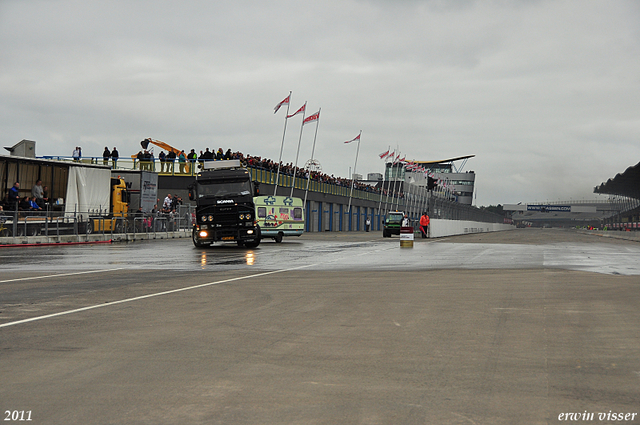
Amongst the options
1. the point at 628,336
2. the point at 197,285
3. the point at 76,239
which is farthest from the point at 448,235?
the point at 628,336

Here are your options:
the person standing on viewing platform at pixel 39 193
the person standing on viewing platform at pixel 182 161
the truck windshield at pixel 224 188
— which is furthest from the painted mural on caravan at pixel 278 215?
the person standing on viewing platform at pixel 182 161

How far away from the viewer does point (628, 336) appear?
7289mm

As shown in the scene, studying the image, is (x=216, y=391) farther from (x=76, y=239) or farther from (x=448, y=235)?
(x=448, y=235)

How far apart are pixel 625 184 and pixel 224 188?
67546 millimetres

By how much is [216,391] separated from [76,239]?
28.0 meters

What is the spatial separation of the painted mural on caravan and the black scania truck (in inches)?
269

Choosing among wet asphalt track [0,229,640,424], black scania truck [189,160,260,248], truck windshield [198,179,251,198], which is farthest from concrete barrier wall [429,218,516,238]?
wet asphalt track [0,229,640,424]

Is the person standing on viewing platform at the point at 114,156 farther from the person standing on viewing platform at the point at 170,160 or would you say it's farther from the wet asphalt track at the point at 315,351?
the wet asphalt track at the point at 315,351

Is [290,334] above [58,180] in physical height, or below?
below

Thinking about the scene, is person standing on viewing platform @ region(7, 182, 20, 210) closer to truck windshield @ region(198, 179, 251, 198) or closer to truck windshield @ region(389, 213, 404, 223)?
truck windshield @ region(198, 179, 251, 198)

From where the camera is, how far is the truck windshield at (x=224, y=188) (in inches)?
1056

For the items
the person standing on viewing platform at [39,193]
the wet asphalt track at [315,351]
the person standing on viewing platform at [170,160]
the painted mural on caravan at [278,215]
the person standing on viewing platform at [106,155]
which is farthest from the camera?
the person standing on viewing platform at [170,160]

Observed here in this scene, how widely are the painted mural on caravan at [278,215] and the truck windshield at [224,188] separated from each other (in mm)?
7408

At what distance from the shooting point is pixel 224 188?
88.0 ft
